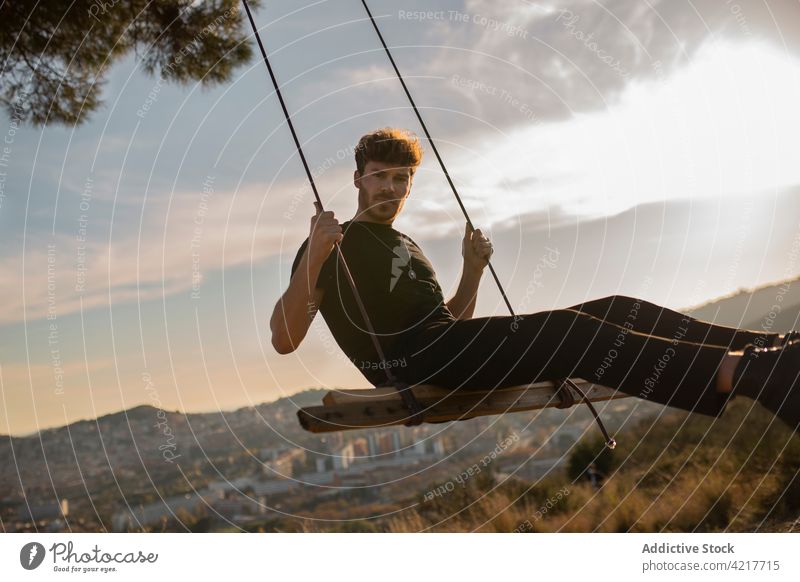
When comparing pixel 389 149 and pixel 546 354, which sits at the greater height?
pixel 389 149

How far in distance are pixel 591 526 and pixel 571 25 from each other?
167 inches

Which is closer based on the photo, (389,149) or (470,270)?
(389,149)

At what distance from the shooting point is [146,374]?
5355mm

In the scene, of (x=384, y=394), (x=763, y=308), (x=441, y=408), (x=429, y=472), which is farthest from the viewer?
(x=429, y=472)

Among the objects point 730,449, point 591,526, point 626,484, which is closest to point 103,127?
point 591,526

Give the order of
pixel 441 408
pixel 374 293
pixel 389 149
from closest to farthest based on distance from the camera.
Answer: pixel 441 408 < pixel 374 293 < pixel 389 149

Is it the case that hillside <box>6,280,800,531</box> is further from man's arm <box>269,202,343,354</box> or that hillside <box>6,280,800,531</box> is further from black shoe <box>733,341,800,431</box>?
black shoe <box>733,341,800,431</box>

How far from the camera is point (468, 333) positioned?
3.03 m

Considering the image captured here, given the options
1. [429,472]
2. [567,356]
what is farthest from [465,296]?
[429,472]

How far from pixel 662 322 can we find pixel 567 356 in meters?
0.58

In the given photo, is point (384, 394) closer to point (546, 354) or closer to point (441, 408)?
point (441, 408)

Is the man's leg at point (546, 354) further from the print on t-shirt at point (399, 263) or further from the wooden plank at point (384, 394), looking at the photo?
the print on t-shirt at point (399, 263)

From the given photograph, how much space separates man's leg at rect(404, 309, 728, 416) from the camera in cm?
284

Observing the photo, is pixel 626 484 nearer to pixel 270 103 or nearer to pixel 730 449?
pixel 730 449
